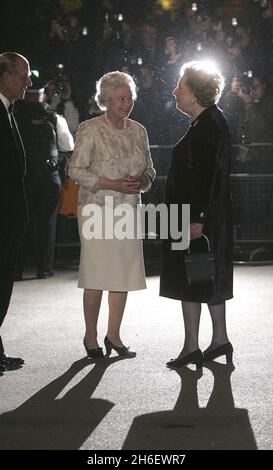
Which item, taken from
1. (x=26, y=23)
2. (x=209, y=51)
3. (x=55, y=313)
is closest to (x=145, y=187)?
(x=55, y=313)

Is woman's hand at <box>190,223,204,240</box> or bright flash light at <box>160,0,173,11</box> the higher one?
bright flash light at <box>160,0,173,11</box>

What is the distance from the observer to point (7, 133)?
727cm

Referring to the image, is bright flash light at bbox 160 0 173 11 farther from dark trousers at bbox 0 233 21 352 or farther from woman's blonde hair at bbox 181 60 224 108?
dark trousers at bbox 0 233 21 352

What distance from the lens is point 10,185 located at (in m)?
7.27

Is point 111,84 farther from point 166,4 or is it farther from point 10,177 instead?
point 166,4

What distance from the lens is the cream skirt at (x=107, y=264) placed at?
7809 mm

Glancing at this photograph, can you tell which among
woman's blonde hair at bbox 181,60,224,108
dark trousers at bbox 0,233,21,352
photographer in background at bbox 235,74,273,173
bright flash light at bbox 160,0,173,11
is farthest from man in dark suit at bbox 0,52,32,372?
bright flash light at bbox 160,0,173,11

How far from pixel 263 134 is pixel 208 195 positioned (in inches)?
321

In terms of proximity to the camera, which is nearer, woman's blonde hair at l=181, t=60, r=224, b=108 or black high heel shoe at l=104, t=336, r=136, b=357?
woman's blonde hair at l=181, t=60, r=224, b=108

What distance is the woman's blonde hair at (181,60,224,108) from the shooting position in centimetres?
732

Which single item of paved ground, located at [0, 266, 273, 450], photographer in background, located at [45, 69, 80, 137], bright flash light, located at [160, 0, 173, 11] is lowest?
paved ground, located at [0, 266, 273, 450]

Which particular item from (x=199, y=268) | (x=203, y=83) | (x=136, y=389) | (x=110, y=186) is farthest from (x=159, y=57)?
(x=136, y=389)

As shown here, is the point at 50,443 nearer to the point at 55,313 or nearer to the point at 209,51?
the point at 55,313

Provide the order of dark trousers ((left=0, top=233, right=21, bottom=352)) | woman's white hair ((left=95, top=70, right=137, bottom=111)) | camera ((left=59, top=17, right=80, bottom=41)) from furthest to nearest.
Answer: camera ((left=59, top=17, right=80, bottom=41))
woman's white hair ((left=95, top=70, right=137, bottom=111))
dark trousers ((left=0, top=233, right=21, bottom=352))
